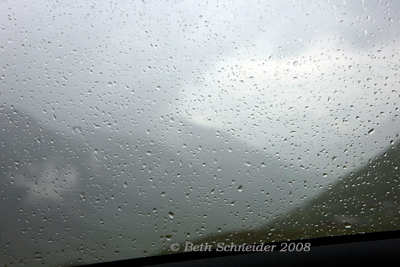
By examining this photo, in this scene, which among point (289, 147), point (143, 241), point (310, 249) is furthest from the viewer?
point (289, 147)

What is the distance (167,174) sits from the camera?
1.68m

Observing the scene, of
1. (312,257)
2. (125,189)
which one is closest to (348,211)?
(312,257)

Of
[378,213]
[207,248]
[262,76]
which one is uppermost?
[262,76]

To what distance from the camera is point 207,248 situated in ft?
4.55

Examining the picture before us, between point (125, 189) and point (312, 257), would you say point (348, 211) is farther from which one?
point (125, 189)

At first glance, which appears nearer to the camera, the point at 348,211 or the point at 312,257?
the point at 312,257

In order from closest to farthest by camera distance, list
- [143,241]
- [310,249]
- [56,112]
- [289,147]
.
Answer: [310,249] < [143,241] < [56,112] < [289,147]

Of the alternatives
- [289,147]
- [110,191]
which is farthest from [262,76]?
[110,191]

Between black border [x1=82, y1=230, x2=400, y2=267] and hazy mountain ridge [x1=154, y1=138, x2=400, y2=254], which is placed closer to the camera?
black border [x1=82, y1=230, x2=400, y2=267]

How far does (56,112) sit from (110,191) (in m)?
0.58

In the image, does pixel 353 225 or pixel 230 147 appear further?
pixel 230 147

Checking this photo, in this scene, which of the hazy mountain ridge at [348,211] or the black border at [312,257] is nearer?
the black border at [312,257]

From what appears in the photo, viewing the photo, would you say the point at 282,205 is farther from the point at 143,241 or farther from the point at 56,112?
the point at 56,112

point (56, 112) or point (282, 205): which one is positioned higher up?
point (56, 112)
